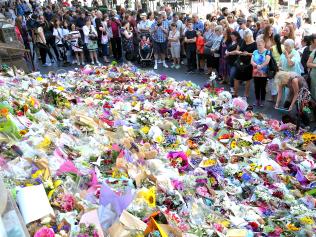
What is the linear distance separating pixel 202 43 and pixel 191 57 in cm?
64

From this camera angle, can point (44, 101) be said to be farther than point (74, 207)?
Yes

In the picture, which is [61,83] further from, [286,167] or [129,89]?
[286,167]

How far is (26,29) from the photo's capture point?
1191 centimetres

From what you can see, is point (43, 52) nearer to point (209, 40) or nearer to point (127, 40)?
point (127, 40)

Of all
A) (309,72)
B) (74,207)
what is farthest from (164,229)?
(309,72)

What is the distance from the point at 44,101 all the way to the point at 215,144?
3100mm

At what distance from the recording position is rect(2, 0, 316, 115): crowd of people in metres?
7.06

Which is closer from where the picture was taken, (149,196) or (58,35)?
(149,196)

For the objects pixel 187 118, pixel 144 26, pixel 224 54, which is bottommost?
pixel 187 118

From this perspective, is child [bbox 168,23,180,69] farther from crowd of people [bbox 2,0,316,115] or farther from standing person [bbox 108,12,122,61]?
standing person [bbox 108,12,122,61]

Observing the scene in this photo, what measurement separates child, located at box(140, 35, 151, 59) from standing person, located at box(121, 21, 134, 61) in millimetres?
521

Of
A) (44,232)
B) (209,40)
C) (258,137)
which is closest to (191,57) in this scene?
(209,40)

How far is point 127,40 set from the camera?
37.6ft

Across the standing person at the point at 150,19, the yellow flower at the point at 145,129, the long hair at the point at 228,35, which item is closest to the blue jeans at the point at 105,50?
the standing person at the point at 150,19
